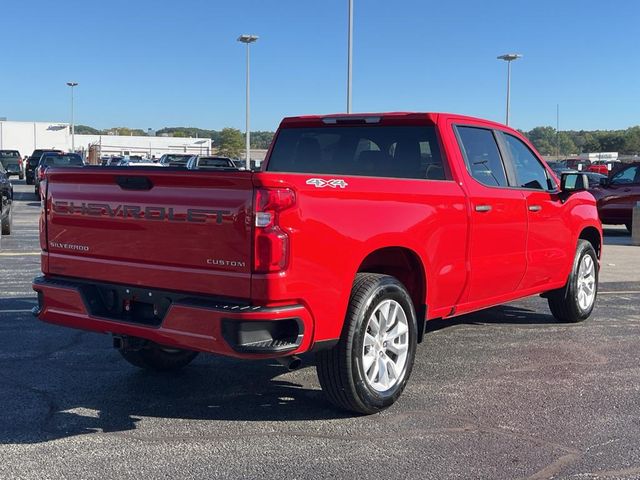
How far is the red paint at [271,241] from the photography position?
4.10 meters

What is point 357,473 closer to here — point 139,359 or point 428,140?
point 139,359

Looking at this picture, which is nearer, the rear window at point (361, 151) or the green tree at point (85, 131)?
the rear window at point (361, 151)

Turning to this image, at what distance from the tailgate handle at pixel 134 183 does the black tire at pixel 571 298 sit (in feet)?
15.2

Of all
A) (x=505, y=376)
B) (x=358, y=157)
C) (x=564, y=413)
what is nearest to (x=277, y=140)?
(x=358, y=157)

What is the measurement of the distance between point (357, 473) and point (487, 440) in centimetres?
93

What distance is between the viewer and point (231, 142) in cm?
9112

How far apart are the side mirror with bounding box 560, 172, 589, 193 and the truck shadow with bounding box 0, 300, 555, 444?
2184 mm

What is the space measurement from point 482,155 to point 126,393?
3295 millimetres

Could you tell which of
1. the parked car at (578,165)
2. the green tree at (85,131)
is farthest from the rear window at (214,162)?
the green tree at (85,131)

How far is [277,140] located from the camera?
21.9 ft

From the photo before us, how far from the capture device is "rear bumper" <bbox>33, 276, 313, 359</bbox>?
4.09m

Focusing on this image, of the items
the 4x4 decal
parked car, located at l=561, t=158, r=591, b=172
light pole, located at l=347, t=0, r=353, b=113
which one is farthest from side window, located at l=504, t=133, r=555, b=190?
parked car, located at l=561, t=158, r=591, b=172

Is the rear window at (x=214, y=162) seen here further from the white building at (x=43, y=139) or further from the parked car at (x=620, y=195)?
the white building at (x=43, y=139)

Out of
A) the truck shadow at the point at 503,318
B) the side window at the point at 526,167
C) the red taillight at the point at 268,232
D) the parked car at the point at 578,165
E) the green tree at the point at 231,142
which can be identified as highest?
the green tree at the point at 231,142
